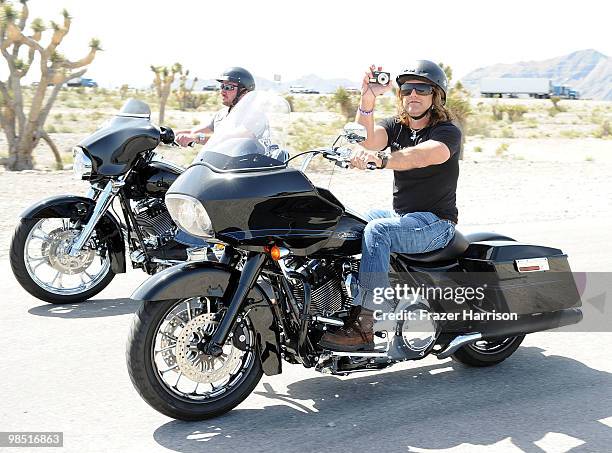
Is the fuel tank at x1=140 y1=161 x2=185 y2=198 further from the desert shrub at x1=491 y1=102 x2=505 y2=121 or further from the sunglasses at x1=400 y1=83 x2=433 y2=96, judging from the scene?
the desert shrub at x1=491 y1=102 x2=505 y2=121

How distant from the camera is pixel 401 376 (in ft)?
17.8

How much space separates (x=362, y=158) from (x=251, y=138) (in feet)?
2.01

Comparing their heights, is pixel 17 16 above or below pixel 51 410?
above

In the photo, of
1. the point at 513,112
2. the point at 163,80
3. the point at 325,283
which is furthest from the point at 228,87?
the point at 513,112

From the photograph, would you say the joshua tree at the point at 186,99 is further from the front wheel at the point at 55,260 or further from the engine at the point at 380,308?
the engine at the point at 380,308

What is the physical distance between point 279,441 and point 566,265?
2.39m

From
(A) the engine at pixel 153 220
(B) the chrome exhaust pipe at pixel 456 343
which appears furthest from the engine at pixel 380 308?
(A) the engine at pixel 153 220

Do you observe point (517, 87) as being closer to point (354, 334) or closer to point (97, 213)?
point (97, 213)

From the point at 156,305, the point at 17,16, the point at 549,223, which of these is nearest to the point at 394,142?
the point at 156,305

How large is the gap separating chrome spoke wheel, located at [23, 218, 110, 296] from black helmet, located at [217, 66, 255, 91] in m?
1.96

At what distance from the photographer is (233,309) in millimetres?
4387

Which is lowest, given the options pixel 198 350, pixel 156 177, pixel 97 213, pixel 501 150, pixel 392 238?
pixel 501 150

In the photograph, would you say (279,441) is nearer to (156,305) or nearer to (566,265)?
(156,305)

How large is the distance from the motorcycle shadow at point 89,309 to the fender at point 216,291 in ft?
8.62
